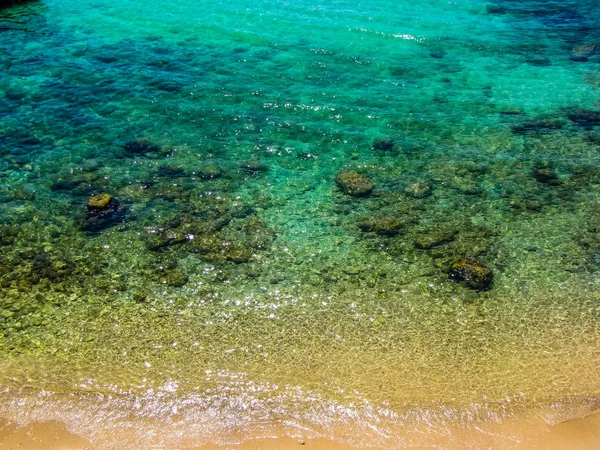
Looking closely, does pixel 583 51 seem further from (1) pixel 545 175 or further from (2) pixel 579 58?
(1) pixel 545 175

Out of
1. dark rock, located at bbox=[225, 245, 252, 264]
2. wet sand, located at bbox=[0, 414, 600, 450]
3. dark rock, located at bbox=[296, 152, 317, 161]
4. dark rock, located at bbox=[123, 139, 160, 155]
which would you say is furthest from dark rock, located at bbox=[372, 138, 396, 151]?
wet sand, located at bbox=[0, 414, 600, 450]

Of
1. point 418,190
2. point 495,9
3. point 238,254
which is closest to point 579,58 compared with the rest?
point 495,9

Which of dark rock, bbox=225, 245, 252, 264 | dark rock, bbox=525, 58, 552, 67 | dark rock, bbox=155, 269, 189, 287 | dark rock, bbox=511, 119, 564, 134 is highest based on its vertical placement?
dark rock, bbox=525, 58, 552, 67

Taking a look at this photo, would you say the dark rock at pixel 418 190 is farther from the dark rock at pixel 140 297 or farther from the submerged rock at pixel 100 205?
the submerged rock at pixel 100 205

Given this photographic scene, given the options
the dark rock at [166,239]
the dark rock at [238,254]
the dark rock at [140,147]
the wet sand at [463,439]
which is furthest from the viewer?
the dark rock at [140,147]

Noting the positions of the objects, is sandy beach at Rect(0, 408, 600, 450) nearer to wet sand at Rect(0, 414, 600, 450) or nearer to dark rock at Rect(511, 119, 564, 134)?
wet sand at Rect(0, 414, 600, 450)

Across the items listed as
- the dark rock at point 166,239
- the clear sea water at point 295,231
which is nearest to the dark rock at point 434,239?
the clear sea water at point 295,231
